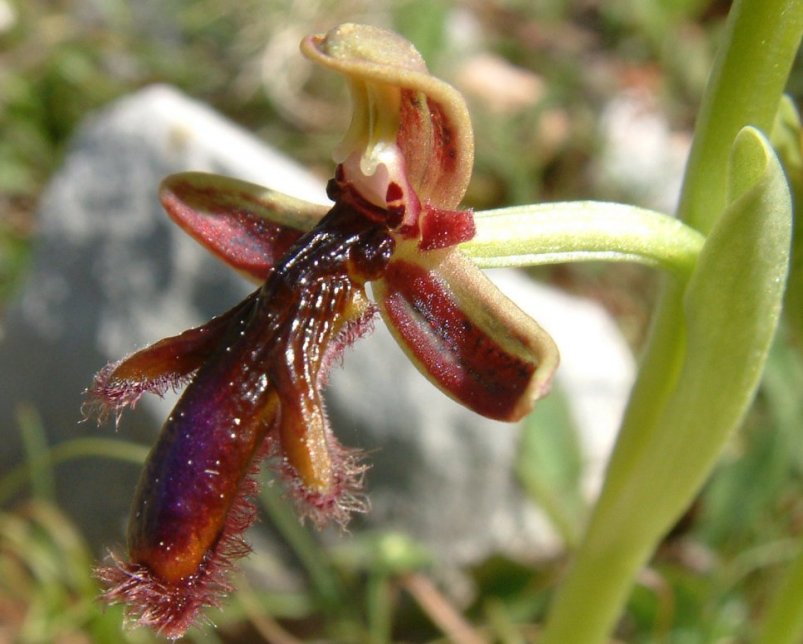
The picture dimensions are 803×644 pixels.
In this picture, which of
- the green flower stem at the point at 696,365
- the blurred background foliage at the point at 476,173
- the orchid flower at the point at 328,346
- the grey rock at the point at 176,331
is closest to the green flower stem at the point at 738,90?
the green flower stem at the point at 696,365

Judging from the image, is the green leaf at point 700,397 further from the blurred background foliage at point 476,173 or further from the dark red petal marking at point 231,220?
the blurred background foliage at point 476,173

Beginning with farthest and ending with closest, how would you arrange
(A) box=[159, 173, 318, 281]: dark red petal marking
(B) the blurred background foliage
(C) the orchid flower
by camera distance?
(B) the blurred background foliage
(A) box=[159, 173, 318, 281]: dark red petal marking
(C) the orchid flower

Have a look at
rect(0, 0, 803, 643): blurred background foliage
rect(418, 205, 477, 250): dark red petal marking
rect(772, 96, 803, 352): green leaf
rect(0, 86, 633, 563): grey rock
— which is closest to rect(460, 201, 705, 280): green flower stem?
rect(418, 205, 477, 250): dark red petal marking

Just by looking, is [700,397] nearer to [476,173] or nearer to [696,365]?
[696,365]

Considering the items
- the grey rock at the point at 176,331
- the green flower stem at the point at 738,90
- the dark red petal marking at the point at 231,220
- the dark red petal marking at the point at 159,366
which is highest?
the green flower stem at the point at 738,90

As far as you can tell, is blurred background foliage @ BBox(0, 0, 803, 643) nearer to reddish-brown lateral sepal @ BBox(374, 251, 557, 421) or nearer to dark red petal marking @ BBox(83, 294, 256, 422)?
dark red petal marking @ BBox(83, 294, 256, 422)
